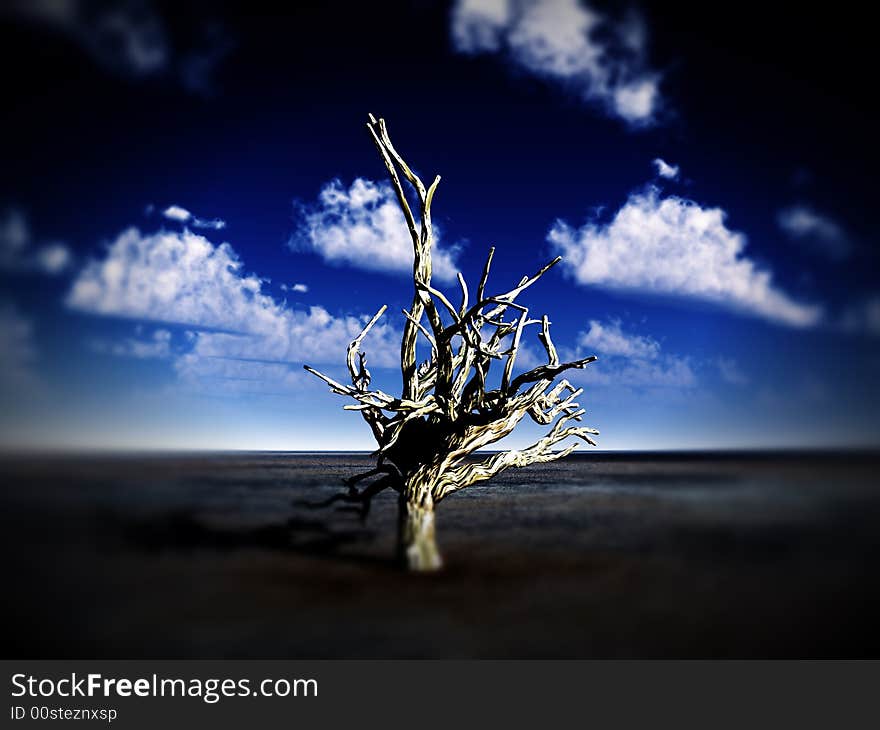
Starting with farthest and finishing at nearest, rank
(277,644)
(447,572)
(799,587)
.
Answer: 1. (447,572)
2. (799,587)
3. (277,644)

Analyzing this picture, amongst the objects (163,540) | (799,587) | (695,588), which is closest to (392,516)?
(163,540)

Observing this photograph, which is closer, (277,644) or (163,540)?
(277,644)

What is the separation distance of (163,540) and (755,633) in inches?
254

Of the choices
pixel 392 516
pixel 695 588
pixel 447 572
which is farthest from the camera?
pixel 392 516

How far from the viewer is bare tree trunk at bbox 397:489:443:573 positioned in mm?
7414

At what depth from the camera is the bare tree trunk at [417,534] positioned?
741 cm

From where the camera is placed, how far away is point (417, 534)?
748 cm

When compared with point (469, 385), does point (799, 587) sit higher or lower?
lower

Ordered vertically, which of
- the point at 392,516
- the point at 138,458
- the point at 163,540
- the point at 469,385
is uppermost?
the point at 469,385

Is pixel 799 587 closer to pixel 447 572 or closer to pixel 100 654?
pixel 447 572

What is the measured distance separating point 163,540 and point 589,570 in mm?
5521
